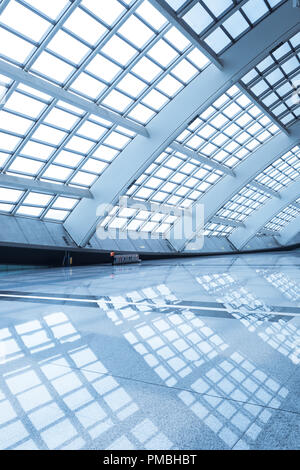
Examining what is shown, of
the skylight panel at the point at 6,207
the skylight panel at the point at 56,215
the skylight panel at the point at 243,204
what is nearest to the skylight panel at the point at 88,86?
the skylight panel at the point at 6,207

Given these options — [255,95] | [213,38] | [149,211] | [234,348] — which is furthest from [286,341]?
[149,211]

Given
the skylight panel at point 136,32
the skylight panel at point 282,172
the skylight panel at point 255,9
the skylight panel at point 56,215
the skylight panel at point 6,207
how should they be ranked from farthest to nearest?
the skylight panel at point 282,172
the skylight panel at point 56,215
the skylight panel at point 6,207
the skylight panel at point 255,9
the skylight panel at point 136,32

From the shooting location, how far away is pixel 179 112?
68.3 ft

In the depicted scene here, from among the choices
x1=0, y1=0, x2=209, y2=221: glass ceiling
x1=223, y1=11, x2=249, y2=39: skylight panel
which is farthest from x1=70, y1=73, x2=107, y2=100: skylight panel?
x1=223, y1=11, x2=249, y2=39: skylight panel

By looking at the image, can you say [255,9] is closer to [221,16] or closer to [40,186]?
[221,16]

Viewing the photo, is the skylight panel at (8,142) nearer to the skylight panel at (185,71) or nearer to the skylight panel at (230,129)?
the skylight panel at (185,71)

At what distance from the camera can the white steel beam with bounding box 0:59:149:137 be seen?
1399 centimetres

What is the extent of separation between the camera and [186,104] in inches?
810

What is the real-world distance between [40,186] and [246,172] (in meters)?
20.2

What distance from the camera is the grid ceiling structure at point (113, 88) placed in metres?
14.4

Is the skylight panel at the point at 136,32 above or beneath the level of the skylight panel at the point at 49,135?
beneath

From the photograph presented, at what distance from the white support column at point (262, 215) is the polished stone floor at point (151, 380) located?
138 feet
